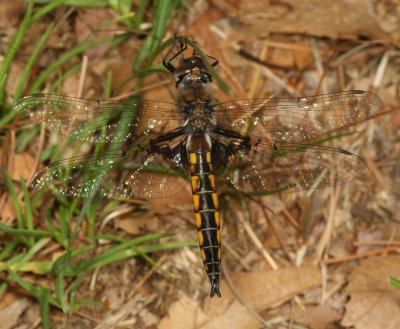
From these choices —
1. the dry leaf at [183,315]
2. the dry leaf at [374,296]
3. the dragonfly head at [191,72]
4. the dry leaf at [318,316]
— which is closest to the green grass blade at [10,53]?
the dragonfly head at [191,72]

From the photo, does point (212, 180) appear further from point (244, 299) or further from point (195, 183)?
point (244, 299)

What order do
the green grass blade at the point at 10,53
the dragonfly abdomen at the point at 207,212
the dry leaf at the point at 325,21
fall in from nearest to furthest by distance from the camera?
the dragonfly abdomen at the point at 207,212, the green grass blade at the point at 10,53, the dry leaf at the point at 325,21

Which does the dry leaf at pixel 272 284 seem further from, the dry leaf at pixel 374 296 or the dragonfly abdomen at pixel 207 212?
the dragonfly abdomen at pixel 207 212

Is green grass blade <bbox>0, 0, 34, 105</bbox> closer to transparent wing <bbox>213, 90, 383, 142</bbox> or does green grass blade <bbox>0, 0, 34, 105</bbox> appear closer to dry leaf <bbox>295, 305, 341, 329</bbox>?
transparent wing <bbox>213, 90, 383, 142</bbox>

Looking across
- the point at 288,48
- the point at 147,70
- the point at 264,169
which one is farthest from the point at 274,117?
the point at 288,48

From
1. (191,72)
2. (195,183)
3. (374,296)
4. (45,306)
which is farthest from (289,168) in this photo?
(45,306)

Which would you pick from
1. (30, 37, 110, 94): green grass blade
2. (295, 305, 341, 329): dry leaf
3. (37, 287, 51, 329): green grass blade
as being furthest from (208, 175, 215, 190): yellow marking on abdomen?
(30, 37, 110, 94): green grass blade

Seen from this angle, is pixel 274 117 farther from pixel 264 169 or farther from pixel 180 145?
pixel 180 145
